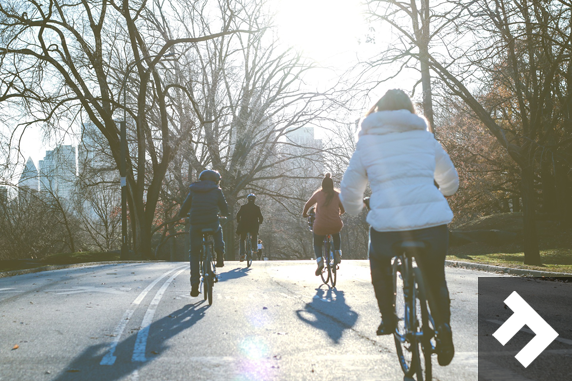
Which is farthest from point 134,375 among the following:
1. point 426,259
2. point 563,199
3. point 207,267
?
point 563,199

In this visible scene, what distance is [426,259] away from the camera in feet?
12.6

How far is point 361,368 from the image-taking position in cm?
462

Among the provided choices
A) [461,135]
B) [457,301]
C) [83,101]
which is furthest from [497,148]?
[457,301]

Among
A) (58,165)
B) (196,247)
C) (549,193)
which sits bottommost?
(196,247)

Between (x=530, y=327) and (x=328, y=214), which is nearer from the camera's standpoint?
(x=530, y=327)

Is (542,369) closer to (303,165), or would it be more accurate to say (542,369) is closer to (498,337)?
(498,337)

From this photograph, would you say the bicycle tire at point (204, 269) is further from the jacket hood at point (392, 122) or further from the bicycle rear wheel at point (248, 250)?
the bicycle rear wheel at point (248, 250)

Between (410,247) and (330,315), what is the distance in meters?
3.60

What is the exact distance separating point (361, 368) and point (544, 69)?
13.3m

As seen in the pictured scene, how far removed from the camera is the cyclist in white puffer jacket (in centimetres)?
373

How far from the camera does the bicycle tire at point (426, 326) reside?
373 cm

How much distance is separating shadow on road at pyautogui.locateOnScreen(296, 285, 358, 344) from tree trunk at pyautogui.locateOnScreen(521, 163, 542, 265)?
9.03 metres

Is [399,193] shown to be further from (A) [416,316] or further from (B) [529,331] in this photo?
(B) [529,331]

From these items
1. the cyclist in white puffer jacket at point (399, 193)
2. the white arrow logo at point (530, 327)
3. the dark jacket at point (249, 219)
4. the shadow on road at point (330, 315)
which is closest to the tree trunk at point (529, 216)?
the dark jacket at point (249, 219)
